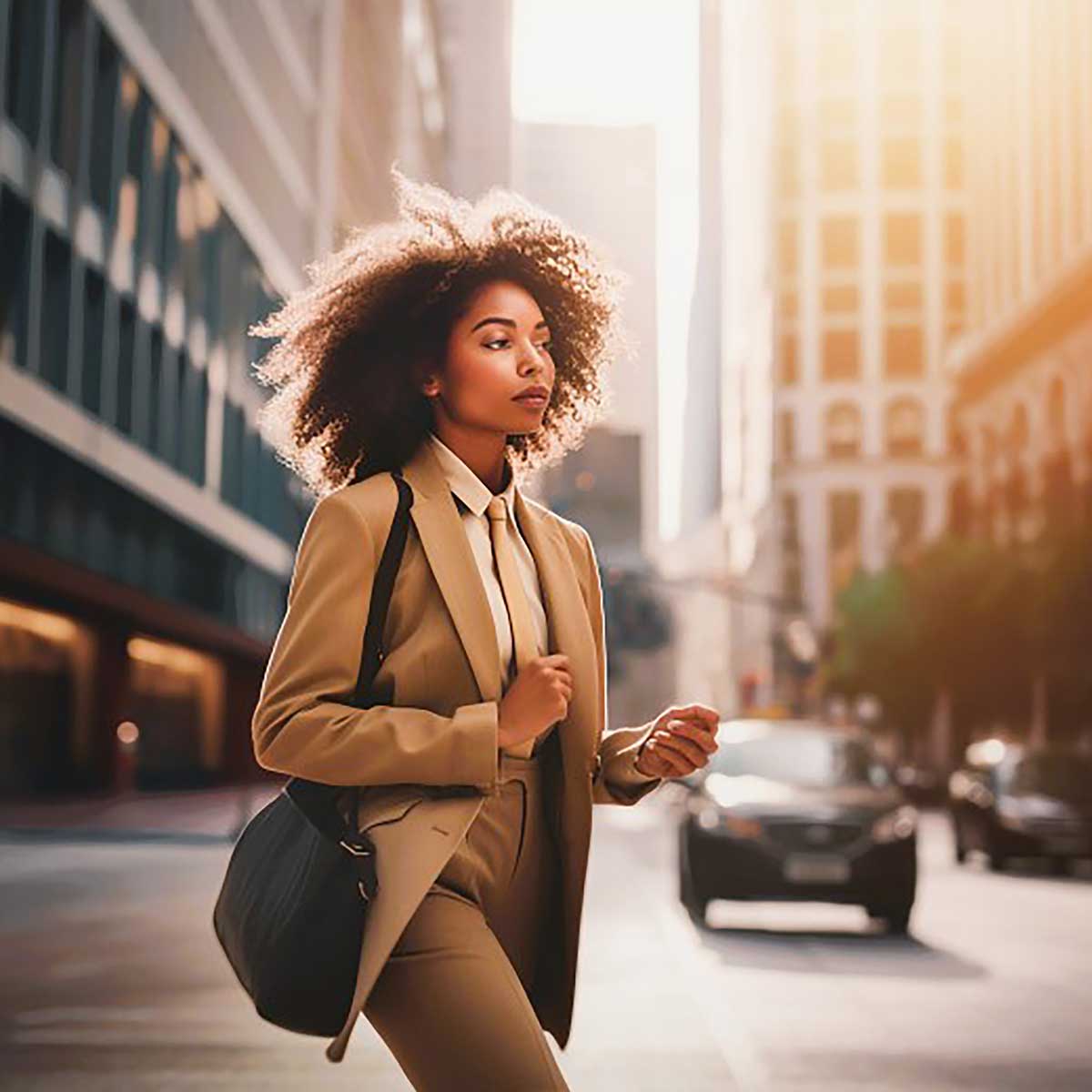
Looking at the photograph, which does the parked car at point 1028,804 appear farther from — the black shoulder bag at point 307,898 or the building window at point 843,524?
the building window at point 843,524

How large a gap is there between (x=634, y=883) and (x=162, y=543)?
23120 mm

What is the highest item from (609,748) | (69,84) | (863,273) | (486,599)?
(863,273)

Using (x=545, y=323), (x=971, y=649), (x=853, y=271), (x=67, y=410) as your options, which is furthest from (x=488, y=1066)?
(x=853, y=271)

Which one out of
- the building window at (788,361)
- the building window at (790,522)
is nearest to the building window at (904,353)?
the building window at (788,361)

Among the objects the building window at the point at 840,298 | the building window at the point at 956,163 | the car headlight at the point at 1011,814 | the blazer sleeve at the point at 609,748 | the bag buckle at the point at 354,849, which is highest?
the building window at the point at 956,163

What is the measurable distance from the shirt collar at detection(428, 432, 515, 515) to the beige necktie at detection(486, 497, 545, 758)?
5 cm

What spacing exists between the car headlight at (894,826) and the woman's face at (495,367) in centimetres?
1387

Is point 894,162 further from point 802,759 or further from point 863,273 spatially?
point 802,759

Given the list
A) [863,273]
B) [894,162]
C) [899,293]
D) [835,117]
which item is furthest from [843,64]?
[899,293]

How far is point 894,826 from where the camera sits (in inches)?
678

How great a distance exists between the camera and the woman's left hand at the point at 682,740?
11.3ft

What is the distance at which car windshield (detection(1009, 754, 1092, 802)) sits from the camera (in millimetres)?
26562

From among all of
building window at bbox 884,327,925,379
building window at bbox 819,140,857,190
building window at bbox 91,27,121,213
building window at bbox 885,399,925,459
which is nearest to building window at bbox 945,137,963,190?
building window at bbox 819,140,857,190

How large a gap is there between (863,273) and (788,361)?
599 cm
